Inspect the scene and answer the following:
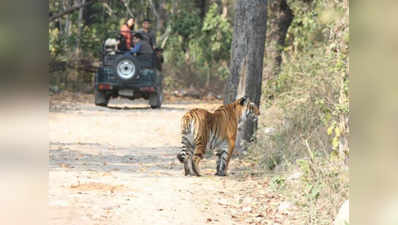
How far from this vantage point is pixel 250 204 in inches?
293

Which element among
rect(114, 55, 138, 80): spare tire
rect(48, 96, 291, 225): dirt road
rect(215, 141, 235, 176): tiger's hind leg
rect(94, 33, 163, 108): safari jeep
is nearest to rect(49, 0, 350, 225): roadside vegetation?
rect(48, 96, 291, 225): dirt road

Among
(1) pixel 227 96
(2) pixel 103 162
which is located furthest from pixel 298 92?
(2) pixel 103 162

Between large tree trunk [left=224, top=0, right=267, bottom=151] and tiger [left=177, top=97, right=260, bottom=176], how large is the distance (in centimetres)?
134

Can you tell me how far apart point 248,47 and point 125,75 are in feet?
33.8

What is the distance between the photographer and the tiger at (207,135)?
9.20 metres

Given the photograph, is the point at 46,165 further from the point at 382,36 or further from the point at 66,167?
the point at 66,167

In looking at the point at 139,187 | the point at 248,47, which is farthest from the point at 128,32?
the point at 139,187

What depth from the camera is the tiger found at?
9.20 meters

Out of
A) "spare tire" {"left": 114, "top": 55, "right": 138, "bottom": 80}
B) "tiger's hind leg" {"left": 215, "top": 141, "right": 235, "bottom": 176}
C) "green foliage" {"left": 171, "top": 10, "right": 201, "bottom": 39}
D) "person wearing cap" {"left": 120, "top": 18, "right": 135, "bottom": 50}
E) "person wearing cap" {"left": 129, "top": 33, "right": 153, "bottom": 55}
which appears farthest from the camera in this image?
"green foliage" {"left": 171, "top": 10, "right": 201, "bottom": 39}

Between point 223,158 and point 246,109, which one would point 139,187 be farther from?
point 246,109

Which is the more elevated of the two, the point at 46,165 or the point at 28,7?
the point at 28,7

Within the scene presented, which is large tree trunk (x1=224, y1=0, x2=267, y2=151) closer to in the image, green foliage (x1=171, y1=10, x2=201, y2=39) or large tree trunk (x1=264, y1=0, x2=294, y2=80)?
large tree trunk (x1=264, y1=0, x2=294, y2=80)

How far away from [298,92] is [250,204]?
11.5ft

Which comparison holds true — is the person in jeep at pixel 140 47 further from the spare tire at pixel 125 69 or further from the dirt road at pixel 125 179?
the dirt road at pixel 125 179
